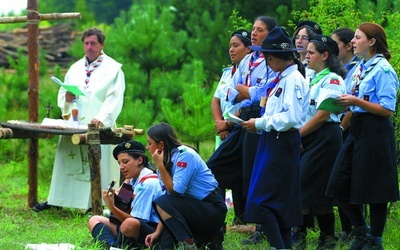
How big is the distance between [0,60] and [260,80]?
15.5 metres

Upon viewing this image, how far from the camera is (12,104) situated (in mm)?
Answer: 15820

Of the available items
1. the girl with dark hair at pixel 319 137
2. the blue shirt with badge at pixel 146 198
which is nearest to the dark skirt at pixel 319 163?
the girl with dark hair at pixel 319 137

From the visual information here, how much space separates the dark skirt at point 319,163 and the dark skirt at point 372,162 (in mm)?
438

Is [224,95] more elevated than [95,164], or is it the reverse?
[224,95]

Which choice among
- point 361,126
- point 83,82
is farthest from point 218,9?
point 361,126

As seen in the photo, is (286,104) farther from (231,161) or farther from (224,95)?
(224,95)

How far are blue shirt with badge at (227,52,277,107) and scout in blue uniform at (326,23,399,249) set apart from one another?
805 millimetres

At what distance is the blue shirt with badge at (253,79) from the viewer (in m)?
7.49

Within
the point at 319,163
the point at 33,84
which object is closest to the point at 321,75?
the point at 319,163

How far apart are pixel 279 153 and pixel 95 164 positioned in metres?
3.24

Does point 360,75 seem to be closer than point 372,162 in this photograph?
No

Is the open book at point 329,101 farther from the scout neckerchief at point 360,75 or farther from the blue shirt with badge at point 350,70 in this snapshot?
the blue shirt with badge at point 350,70

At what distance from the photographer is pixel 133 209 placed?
718 cm

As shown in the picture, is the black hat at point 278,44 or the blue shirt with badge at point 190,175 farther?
the blue shirt with badge at point 190,175
